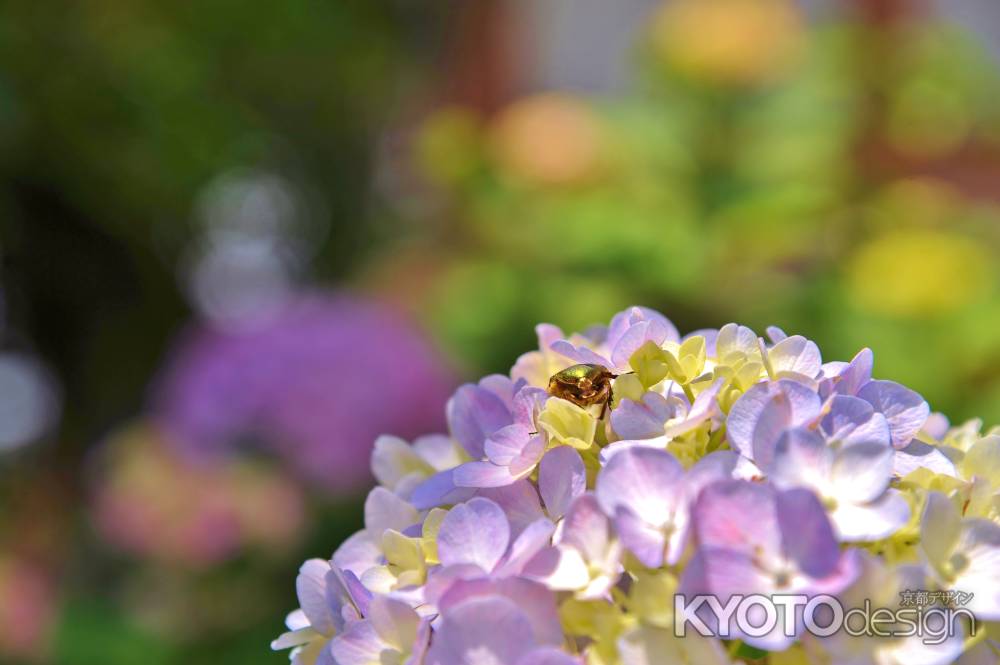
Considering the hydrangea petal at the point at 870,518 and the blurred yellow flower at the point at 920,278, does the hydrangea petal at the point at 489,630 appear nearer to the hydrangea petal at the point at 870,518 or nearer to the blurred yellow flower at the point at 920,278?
the hydrangea petal at the point at 870,518

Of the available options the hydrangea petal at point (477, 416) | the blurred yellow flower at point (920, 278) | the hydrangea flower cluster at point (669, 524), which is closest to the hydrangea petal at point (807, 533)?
the hydrangea flower cluster at point (669, 524)

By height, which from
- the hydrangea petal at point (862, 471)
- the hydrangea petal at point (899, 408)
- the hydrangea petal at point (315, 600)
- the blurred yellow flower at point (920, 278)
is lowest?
the hydrangea petal at point (862, 471)

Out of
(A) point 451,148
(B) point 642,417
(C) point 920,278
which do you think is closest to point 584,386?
(B) point 642,417

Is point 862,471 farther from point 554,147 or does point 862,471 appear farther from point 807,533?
point 554,147

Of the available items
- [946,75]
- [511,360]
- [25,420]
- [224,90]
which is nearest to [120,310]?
[25,420]

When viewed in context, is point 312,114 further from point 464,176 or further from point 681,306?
point 681,306

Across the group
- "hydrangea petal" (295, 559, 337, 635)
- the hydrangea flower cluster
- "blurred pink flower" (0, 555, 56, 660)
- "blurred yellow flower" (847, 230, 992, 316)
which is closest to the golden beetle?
the hydrangea flower cluster
